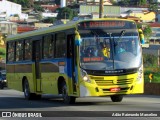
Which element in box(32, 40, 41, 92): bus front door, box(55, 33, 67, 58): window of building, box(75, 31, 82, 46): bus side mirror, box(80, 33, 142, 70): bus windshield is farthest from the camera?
box(32, 40, 41, 92): bus front door

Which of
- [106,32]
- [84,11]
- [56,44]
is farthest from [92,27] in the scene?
[84,11]

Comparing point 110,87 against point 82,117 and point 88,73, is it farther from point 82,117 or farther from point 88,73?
point 82,117

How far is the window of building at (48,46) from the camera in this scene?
23125 millimetres

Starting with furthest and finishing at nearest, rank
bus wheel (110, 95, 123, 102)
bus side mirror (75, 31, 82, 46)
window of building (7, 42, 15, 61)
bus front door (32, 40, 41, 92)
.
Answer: window of building (7, 42, 15, 61) < bus front door (32, 40, 41, 92) < bus wheel (110, 95, 123, 102) < bus side mirror (75, 31, 82, 46)

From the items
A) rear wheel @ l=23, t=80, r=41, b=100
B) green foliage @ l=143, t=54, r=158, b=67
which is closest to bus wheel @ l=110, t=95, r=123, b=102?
rear wheel @ l=23, t=80, r=41, b=100

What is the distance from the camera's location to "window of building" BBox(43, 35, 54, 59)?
23.1 meters

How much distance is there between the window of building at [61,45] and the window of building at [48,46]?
0.58 metres

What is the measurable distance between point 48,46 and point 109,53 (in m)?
3.57

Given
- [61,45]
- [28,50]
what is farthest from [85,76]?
[28,50]

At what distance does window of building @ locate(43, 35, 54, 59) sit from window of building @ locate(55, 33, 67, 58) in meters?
0.58

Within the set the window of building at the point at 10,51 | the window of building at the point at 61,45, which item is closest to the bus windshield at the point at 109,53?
the window of building at the point at 61,45

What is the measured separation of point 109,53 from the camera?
20.9m

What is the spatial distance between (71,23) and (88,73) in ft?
7.23

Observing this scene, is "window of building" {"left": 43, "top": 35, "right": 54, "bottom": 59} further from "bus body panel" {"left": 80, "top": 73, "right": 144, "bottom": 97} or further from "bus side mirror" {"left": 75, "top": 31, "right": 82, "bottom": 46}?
"bus body panel" {"left": 80, "top": 73, "right": 144, "bottom": 97}
